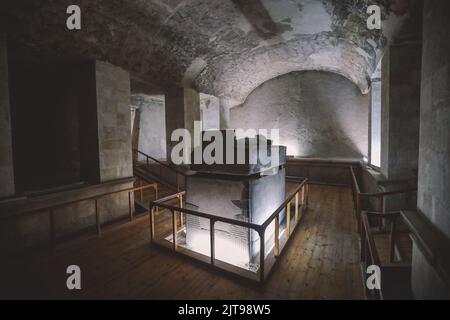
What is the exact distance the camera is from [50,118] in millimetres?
6020

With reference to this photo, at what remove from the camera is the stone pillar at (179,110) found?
827cm

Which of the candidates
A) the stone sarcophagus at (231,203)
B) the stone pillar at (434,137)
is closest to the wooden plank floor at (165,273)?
the stone sarcophagus at (231,203)

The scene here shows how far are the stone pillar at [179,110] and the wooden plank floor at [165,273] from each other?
459cm

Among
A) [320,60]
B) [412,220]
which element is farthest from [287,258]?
[320,60]

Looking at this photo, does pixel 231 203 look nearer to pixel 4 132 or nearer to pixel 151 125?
pixel 4 132

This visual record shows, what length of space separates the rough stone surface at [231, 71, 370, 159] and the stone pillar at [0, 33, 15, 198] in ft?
34.5

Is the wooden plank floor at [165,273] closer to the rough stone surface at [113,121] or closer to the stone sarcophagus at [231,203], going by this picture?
the stone sarcophagus at [231,203]

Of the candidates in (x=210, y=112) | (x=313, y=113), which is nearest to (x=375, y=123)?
(x=313, y=113)

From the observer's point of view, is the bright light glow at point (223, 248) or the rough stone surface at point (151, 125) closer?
the bright light glow at point (223, 248)

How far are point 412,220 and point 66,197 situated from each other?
5819 millimetres

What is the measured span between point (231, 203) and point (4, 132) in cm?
405

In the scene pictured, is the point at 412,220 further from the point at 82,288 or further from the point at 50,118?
the point at 50,118
